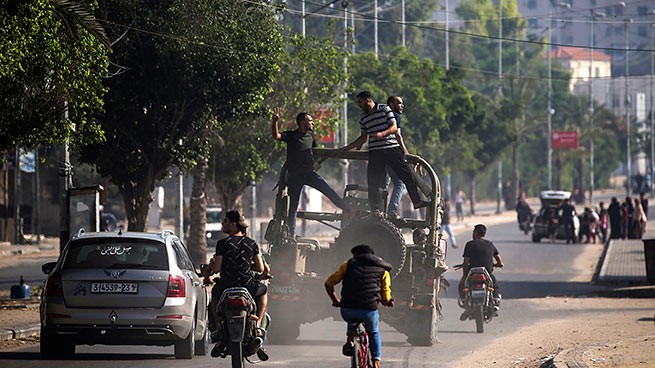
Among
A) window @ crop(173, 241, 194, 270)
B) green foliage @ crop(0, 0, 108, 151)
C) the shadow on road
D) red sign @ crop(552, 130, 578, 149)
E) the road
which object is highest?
red sign @ crop(552, 130, 578, 149)


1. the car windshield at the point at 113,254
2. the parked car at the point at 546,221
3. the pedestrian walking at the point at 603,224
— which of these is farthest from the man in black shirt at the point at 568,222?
the car windshield at the point at 113,254

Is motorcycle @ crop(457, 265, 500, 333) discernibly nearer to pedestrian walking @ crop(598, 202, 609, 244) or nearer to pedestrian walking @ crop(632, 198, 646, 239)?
pedestrian walking @ crop(632, 198, 646, 239)

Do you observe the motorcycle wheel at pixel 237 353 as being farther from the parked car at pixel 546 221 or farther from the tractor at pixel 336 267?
the parked car at pixel 546 221

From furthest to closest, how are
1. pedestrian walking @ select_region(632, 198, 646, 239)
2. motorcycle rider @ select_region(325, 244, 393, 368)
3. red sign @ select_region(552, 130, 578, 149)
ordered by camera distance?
red sign @ select_region(552, 130, 578, 149) < pedestrian walking @ select_region(632, 198, 646, 239) < motorcycle rider @ select_region(325, 244, 393, 368)

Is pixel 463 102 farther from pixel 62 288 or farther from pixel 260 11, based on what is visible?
pixel 62 288

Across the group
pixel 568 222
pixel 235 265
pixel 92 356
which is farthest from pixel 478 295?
pixel 568 222

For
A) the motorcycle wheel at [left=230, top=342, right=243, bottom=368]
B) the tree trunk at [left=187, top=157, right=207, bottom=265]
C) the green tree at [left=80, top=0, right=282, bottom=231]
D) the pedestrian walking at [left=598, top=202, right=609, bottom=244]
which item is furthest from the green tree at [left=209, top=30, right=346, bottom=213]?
the motorcycle wheel at [left=230, top=342, right=243, bottom=368]

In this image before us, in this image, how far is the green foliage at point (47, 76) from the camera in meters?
19.5

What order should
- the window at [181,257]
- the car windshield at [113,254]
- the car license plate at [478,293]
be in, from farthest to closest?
the car license plate at [478,293] < the window at [181,257] < the car windshield at [113,254]

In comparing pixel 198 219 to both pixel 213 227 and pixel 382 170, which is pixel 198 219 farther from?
pixel 382 170

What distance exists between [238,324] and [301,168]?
17.8 feet

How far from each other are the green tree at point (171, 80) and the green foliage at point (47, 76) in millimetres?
3796

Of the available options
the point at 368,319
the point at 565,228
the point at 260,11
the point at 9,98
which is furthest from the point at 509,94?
the point at 368,319

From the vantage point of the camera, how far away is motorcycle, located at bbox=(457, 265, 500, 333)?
2030 cm
